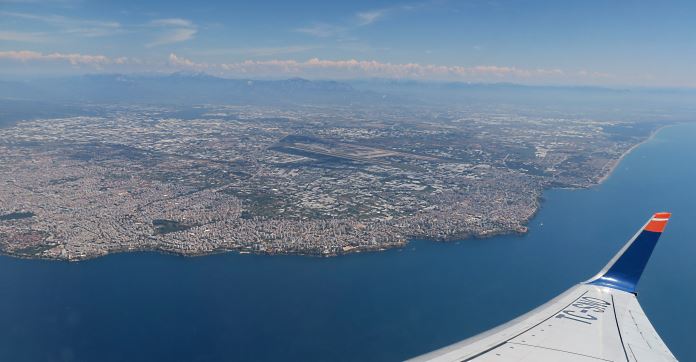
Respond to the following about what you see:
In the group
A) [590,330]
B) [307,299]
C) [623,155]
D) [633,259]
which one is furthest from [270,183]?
[623,155]

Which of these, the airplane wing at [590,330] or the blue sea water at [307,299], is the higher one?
the airplane wing at [590,330]

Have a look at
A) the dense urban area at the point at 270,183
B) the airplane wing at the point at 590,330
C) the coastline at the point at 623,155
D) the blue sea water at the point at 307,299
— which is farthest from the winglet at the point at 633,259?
the coastline at the point at 623,155

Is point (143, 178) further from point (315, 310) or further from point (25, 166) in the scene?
point (315, 310)

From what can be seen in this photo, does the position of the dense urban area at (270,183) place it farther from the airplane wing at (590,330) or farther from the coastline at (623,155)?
the airplane wing at (590,330)

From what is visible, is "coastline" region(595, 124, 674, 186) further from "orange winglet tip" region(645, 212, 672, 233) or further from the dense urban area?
"orange winglet tip" region(645, 212, 672, 233)

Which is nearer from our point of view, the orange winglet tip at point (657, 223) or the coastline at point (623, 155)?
the orange winglet tip at point (657, 223)

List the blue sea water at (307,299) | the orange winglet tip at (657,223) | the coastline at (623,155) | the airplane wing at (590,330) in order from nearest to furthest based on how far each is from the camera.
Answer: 1. the airplane wing at (590,330)
2. the orange winglet tip at (657,223)
3. the blue sea water at (307,299)
4. the coastline at (623,155)

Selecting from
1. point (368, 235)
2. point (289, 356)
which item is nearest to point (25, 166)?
point (368, 235)
